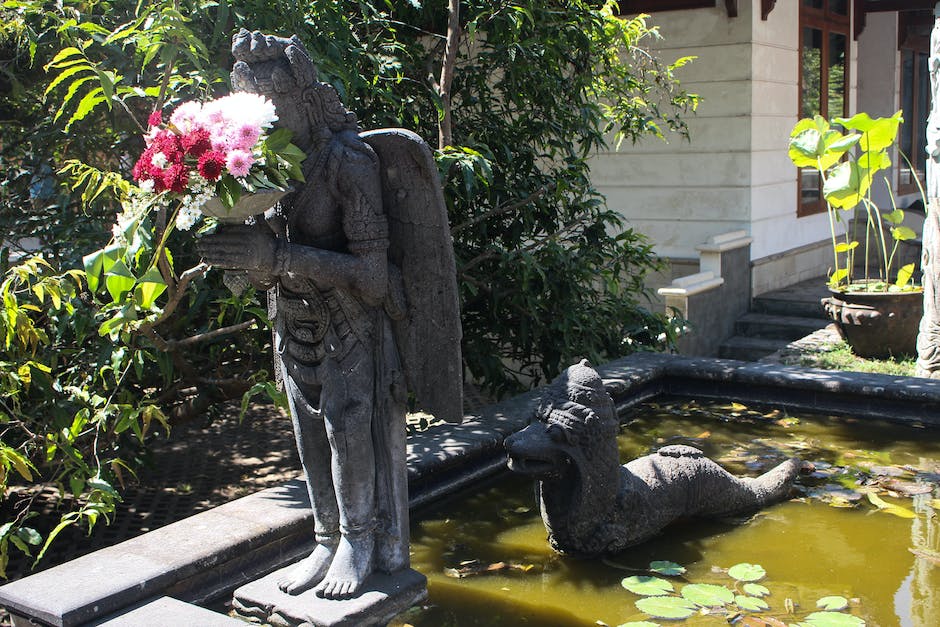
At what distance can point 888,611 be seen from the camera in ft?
10.7

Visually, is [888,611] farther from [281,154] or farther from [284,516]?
[281,154]

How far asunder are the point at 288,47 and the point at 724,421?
358 centimetres

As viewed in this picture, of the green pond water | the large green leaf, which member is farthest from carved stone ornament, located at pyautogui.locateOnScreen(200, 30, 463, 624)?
the large green leaf

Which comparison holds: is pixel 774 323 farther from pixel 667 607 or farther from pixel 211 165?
pixel 211 165

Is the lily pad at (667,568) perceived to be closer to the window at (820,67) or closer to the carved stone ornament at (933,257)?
the carved stone ornament at (933,257)

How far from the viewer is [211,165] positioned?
260 centimetres

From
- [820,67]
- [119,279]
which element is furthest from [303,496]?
[820,67]

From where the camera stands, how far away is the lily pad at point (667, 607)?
3.22m

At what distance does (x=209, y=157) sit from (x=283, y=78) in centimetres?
43

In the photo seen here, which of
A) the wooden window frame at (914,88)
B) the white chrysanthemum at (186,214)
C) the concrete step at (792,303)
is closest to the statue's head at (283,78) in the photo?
the white chrysanthemum at (186,214)

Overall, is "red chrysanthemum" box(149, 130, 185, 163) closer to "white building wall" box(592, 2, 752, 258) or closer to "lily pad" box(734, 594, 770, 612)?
"lily pad" box(734, 594, 770, 612)

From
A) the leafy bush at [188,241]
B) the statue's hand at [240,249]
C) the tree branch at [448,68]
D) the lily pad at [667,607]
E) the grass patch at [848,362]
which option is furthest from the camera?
the grass patch at [848,362]

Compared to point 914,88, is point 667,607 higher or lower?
lower

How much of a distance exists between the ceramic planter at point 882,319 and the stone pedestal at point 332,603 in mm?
6011
